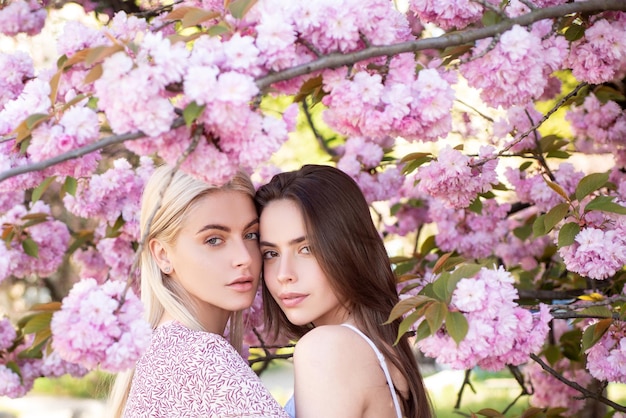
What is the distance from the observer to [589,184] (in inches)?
109

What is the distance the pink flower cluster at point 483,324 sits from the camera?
2.00 m

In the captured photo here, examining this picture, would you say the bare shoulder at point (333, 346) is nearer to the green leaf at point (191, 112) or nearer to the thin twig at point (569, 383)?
the thin twig at point (569, 383)

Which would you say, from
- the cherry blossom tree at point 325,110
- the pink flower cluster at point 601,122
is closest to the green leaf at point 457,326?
the cherry blossom tree at point 325,110

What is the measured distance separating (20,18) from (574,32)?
101 inches

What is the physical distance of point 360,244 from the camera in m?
2.86

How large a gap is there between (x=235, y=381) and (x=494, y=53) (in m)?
1.19

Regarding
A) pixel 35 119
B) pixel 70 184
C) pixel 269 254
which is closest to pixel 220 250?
pixel 269 254

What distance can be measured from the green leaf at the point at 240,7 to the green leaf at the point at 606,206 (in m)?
1.32

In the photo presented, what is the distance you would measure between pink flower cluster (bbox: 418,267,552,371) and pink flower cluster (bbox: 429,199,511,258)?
2.18 meters

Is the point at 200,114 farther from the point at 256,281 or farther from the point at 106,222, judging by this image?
the point at 106,222

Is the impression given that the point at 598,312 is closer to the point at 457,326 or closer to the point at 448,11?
the point at 457,326

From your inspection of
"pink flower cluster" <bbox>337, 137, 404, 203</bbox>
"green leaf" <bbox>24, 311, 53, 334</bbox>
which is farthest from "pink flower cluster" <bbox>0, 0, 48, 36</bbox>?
"green leaf" <bbox>24, 311, 53, 334</bbox>

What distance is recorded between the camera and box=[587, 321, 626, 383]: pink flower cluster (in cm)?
281

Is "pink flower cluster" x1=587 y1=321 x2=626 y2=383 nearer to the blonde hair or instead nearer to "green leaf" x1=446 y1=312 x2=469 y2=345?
"green leaf" x1=446 y1=312 x2=469 y2=345
